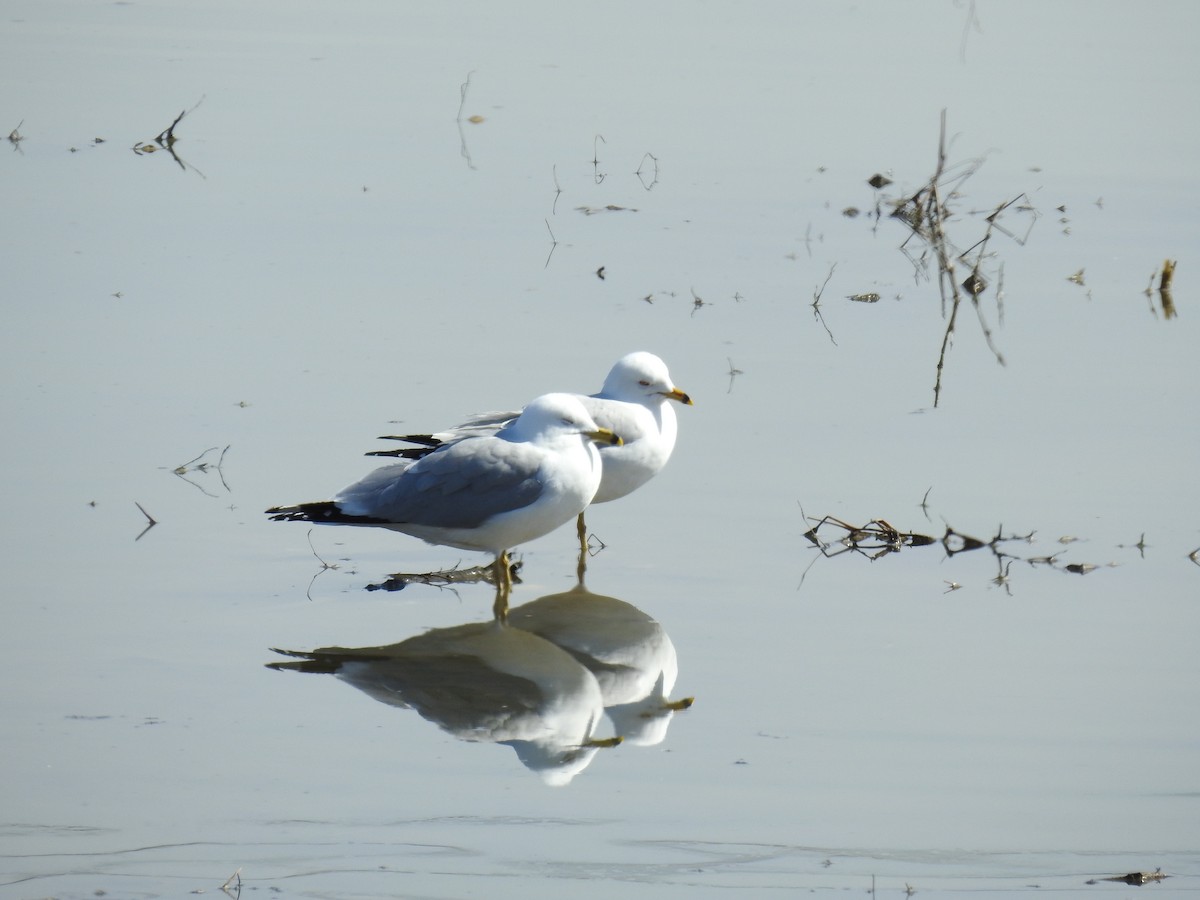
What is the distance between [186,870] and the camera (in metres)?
4.67

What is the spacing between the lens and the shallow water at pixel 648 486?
16.6 ft

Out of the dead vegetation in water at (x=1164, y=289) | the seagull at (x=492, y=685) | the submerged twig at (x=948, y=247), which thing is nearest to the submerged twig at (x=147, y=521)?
the seagull at (x=492, y=685)

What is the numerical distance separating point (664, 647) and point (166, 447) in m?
2.72

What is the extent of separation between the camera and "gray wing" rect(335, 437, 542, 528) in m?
6.64

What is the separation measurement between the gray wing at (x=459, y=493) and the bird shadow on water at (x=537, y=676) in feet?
1.16

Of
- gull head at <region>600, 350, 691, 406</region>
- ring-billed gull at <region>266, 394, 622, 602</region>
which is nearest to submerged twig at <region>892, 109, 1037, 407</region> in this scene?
gull head at <region>600, 350, 691, 406</region>

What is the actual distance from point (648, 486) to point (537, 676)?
1.97 metres

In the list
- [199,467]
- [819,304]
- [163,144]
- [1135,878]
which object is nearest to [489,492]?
[199,467]

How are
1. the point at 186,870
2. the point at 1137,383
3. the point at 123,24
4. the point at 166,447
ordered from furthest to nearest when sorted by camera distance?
the point at 123,24 → the point at 1137,383 → the point at 166,447 → the point at 186,870

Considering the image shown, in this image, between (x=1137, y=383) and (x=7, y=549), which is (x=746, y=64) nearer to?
(x=1137, y=383)

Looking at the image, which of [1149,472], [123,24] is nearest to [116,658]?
[1149,472]

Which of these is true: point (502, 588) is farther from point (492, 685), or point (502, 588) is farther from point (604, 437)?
point (492, 685)

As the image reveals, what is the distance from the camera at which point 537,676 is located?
605 cm

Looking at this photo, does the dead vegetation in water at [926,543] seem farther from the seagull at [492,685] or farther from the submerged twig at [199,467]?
the submerged twig at [199,467]
